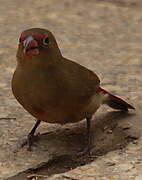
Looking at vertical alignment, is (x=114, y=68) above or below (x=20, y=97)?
below

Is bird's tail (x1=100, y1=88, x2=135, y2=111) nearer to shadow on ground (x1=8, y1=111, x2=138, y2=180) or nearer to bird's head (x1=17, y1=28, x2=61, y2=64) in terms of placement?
shadow on ground (x1=8, y1=111, x2=138, y2=180)

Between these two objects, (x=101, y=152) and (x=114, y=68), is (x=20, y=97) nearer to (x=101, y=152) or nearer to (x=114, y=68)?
(x=101, y=152)

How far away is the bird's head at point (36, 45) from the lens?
3.60m

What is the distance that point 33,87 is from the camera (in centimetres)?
371

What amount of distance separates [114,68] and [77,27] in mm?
1313

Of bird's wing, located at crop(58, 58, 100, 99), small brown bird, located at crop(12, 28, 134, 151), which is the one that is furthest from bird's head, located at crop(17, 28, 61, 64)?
bird's wing, located at crop(58, 58, 100, 99)

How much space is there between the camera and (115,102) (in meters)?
4.48

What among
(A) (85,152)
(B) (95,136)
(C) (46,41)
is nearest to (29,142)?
(A) (85,152)

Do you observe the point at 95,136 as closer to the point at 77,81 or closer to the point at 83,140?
the point at 83,140

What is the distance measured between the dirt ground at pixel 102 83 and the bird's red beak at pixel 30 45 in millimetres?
699

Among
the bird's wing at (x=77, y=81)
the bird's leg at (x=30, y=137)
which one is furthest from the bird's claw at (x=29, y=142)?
the bird's wing at (x=77, y=81)

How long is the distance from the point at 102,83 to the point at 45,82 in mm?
1550

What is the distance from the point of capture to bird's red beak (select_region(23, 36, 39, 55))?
3.57 m

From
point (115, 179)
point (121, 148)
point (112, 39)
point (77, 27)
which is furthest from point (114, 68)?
point (115, 179)
